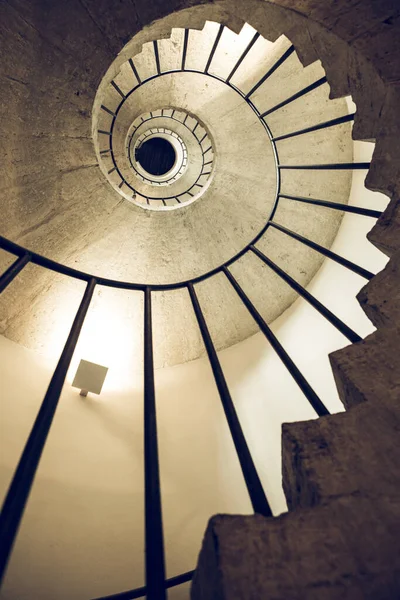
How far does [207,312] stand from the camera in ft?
14.6

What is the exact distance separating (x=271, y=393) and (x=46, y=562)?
2.45 meters

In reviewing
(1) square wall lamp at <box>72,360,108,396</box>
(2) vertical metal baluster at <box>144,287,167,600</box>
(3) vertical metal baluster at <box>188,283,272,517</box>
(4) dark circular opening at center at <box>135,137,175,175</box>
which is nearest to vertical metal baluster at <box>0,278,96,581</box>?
(2) vertical metal baluster at <box>144,287,167,600</box>

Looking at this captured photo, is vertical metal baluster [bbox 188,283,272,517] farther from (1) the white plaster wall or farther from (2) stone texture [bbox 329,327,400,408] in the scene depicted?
(1) the white plaster wall

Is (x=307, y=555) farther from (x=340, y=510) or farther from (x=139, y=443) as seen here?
(x=139, y=443)

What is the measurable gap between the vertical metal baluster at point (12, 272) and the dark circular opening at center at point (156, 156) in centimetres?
1410

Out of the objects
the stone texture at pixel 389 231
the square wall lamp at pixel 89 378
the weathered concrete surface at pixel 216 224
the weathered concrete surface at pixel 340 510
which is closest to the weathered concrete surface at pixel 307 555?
the weathered concrete surface at pixel 340 510

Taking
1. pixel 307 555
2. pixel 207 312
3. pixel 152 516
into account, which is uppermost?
pixel 207 312

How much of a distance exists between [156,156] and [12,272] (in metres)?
14.8

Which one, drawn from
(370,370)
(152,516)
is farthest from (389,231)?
(152,516)

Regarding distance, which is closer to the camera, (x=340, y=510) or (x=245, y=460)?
(x=340, y=510)

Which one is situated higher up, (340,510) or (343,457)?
(343,457)

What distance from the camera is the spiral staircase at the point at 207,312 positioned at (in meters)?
0.77

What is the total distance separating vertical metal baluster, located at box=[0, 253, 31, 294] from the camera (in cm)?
116

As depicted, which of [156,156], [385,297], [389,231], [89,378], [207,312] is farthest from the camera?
[156,156]
